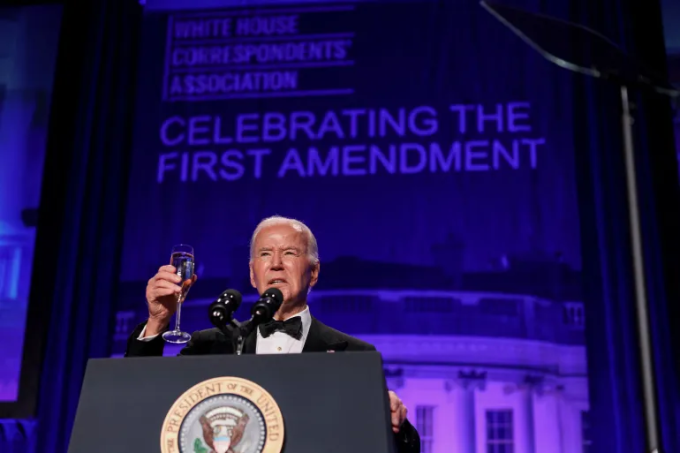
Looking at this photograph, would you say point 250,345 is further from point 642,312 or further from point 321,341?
point 642,312

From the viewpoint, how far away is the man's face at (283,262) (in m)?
2.34

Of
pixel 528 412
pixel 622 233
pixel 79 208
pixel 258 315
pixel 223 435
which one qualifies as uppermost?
pixel 79 208

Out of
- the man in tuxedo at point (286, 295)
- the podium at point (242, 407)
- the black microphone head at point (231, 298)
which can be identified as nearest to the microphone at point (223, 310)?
the black microphone head at point (231, 298)

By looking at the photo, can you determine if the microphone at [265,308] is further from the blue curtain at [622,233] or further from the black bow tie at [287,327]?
the blue curtain at [622,233]

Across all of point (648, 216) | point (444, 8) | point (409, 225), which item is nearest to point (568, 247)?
point (648, 216)

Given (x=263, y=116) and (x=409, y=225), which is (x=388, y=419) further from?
(x=263, y=116)

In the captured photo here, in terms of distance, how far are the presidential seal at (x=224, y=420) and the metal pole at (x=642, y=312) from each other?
1.20 metres

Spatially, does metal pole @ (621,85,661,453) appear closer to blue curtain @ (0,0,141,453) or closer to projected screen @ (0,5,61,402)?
blue curtain @ (0,0,141,453)

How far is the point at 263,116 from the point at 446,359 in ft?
5.34

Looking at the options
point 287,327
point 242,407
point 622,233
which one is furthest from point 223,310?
point 622,233

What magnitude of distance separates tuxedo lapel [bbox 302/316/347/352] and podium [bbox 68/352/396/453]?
2.84 ft

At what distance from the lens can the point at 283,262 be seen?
7.75 ft

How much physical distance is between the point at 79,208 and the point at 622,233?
9.38ft

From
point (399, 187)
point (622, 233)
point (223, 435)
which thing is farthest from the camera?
point (399, 187)
